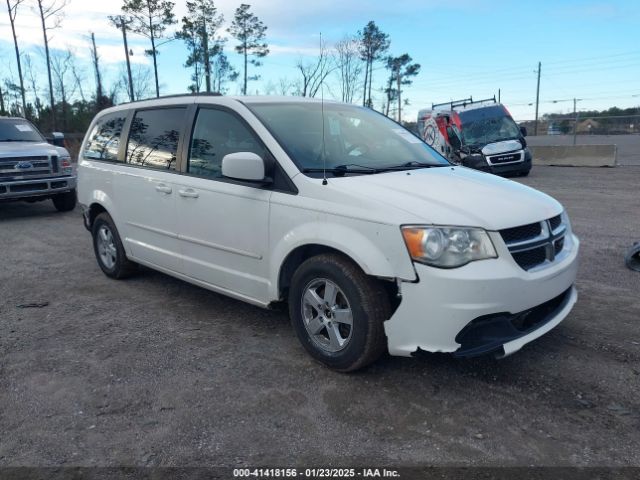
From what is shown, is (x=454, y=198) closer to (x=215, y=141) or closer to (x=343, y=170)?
(x=343, y=170)

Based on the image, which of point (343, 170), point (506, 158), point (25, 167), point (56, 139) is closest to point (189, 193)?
point (343, 170)

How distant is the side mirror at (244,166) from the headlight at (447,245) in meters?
1.17

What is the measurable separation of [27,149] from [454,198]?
375 inches

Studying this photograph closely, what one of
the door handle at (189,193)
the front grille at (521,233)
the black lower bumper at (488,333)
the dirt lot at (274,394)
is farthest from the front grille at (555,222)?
the door handle at (189,193)

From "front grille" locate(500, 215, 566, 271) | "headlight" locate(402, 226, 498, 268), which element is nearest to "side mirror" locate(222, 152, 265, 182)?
"headlight" locate(402, 226, 498, 268)

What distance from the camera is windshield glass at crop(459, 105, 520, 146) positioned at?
53.9 feet

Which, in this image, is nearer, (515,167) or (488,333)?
(488,333)

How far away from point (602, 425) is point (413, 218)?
150 cm

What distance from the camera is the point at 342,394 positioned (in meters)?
3.24

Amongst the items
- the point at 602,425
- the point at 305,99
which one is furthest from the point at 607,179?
the point at 602,425

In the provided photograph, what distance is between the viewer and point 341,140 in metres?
4.13

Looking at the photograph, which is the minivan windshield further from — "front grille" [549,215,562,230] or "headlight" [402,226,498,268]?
"front grille" [549,215,562,230]

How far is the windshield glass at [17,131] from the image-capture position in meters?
10.6

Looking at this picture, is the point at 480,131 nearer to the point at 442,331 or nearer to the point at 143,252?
the point at 143,252
